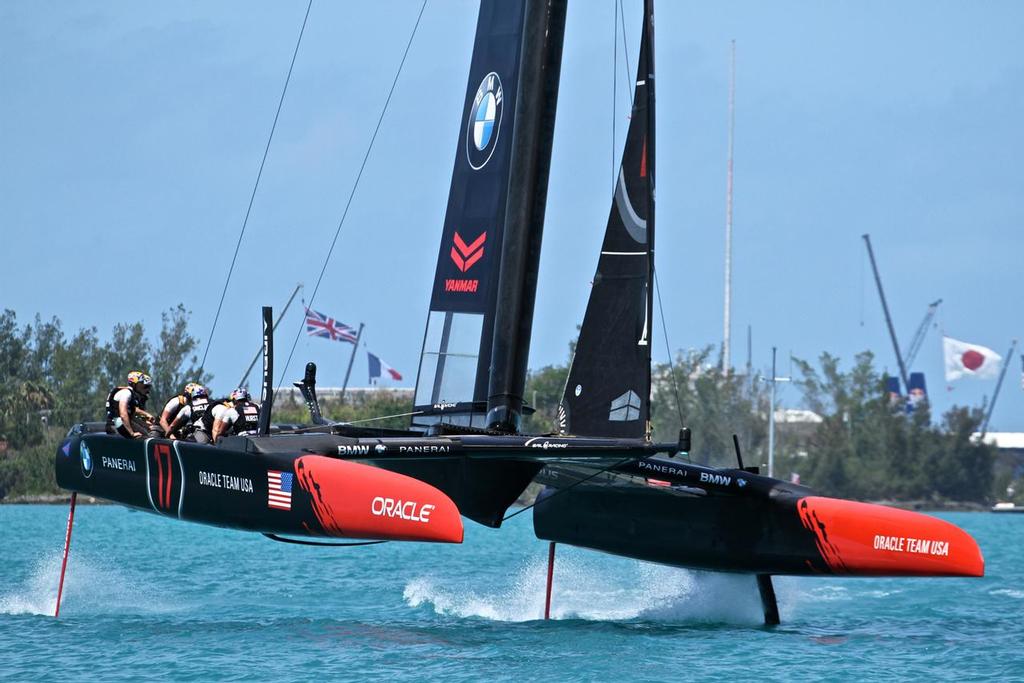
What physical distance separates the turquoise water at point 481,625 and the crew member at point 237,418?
144 centimetres

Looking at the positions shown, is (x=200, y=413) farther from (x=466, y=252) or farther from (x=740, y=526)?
(x=740, y=526)

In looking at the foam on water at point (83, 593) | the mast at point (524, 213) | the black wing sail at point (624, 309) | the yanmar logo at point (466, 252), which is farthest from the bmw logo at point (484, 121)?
the foam on water at point (83, 593)

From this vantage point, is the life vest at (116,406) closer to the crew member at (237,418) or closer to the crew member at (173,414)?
the crew member at (173,414)

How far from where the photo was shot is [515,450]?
9859 mm

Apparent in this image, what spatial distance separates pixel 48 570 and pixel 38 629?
5.95 metres

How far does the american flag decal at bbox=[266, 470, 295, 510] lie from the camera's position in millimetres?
9797

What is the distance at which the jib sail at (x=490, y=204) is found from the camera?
11.1 m

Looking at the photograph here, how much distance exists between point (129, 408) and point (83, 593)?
2736mm

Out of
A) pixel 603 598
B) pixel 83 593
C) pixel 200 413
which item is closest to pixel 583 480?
pixel 200 413

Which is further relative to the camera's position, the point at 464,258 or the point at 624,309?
the point at 464,258

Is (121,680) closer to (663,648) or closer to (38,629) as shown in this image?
(38,629)

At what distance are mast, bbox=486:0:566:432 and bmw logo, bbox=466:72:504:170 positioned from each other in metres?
1.04

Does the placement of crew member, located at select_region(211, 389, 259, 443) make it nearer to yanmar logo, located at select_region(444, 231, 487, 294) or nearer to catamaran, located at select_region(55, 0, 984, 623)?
catamaran, located at select_region(55, 0, 984, 623)

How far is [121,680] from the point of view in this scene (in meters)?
8.82
